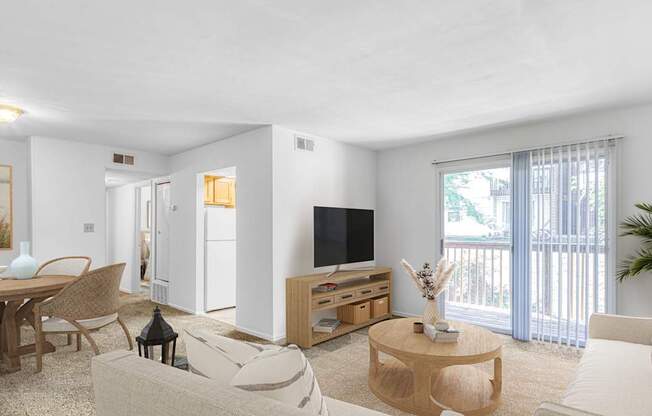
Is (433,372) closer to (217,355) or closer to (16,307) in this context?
(217,355)

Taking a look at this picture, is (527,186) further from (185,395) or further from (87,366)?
(87,366)

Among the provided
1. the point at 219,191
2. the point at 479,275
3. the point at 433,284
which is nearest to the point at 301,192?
the point at 219,191

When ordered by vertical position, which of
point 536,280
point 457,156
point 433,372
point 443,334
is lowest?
point 433,372

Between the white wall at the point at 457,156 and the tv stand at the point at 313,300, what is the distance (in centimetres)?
78

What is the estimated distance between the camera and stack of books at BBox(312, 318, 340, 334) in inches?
159

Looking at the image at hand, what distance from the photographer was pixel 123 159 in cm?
527

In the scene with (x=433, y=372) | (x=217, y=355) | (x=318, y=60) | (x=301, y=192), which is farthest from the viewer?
(x=301, y=192)

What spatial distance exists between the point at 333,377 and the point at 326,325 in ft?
3.58

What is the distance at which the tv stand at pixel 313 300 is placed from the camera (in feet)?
12.5

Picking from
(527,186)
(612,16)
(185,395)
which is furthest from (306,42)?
(527,186)

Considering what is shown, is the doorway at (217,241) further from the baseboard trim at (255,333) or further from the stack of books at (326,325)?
the stack of books at (326,325)

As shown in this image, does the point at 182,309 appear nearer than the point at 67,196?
No

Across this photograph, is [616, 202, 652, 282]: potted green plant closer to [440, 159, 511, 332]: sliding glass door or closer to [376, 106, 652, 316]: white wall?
[376, 106, 652, 316]: white wall

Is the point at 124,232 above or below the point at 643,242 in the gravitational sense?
Answer: below
